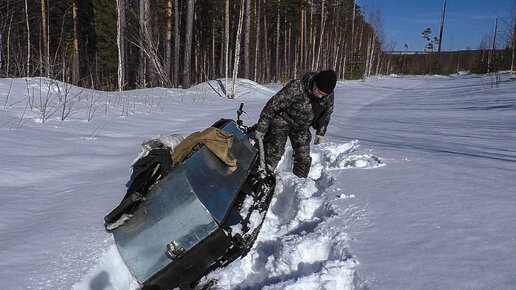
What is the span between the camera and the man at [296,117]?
140 inches

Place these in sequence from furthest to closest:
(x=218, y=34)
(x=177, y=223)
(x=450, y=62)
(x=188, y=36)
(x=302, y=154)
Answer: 1. (x=450, y=62)
2. (x=218, y=34)
3. (x=188, y=36)
4. (x=302, y=154)
5. (x=177, y=223)

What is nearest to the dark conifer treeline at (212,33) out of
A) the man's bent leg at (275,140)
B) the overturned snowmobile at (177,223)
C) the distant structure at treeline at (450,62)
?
the distant structure at treeline at (450,62)

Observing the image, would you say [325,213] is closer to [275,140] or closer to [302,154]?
[302,154]

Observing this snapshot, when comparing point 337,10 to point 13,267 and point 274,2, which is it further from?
point 13,267

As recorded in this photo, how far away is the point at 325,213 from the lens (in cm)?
258

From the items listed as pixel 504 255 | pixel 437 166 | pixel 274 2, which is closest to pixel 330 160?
pixel 437 166

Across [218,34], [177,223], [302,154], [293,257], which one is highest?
[218,34]

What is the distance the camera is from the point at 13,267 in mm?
1746

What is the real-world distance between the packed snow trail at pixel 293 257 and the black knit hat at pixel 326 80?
3.36 ft

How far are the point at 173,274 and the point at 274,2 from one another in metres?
27.2

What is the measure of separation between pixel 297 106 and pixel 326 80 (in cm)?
50

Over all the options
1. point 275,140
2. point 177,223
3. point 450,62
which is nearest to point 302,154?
point 275,140

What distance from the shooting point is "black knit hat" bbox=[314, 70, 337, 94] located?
3.25 meters

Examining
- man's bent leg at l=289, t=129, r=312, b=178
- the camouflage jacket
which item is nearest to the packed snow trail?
man's bent leg at l=289, t=129, r=312, b=178
